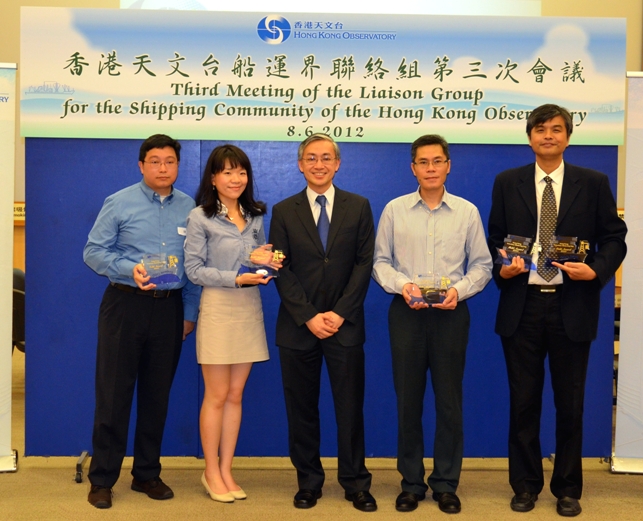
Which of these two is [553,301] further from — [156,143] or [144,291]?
[156,143]

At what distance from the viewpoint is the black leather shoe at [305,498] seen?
3.45 m

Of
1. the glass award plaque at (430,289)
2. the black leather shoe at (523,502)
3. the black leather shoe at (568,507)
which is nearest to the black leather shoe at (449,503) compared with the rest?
the black leather shoe at (523,502)

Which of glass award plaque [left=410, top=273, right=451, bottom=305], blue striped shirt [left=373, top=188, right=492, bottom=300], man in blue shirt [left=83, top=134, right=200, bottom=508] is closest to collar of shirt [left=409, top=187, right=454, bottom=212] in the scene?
blue striped shirt [left=373, top=188, right=492, bottom=300]

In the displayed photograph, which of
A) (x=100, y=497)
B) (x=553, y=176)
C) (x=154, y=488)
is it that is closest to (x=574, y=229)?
(x=553, y=176)

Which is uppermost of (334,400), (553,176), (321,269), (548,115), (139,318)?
(548,115)

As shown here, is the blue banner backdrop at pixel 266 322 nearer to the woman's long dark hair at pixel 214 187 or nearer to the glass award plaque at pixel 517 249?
the woman's long dark hair at pixel 214 187

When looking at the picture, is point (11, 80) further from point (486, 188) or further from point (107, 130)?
point (486, 188)

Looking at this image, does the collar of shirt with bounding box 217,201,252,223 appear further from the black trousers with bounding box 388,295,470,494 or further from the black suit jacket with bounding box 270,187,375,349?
the black trousers with bounding box 388,295,470,494

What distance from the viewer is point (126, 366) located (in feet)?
11.4

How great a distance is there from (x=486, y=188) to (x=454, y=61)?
0.79 meters

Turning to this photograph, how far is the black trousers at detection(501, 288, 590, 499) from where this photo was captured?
3.38 metres

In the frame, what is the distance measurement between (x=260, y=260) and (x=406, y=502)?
1421mm

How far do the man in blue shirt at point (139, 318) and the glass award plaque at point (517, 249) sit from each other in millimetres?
1642

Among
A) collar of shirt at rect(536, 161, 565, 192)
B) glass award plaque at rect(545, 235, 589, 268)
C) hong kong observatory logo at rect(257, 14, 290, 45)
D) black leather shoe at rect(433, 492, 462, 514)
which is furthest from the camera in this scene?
hong kong observatory logo at rect(257, 14, 290, 45)
